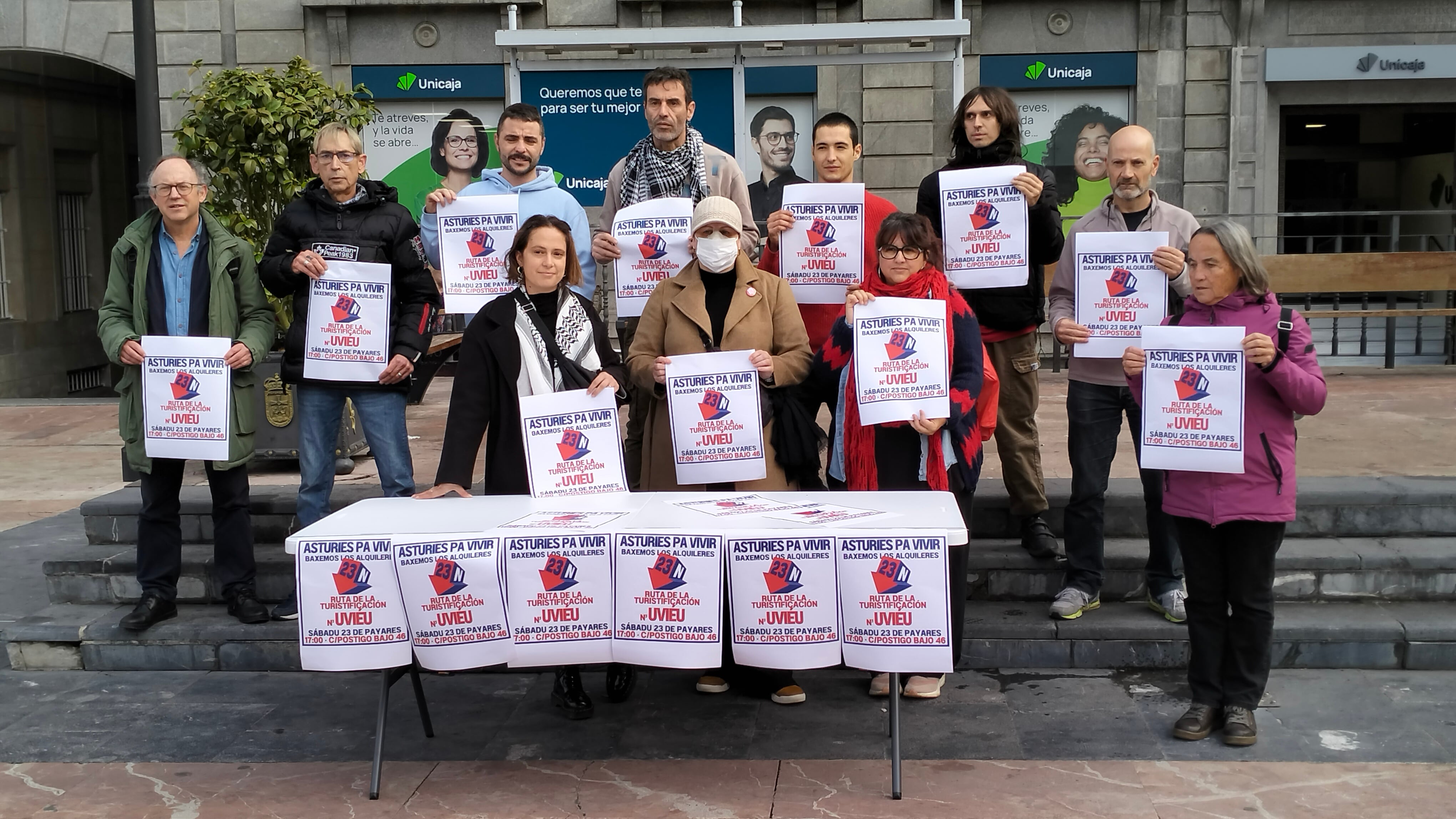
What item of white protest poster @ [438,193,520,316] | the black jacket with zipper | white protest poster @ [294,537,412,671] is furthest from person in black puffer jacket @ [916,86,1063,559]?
white protest poster @ [294,537,412,671]

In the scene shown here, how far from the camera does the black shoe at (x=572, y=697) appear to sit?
538cm

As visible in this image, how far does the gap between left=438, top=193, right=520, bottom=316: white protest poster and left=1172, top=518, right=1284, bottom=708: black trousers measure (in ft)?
10.3

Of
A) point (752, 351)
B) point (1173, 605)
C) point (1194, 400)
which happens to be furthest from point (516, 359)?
point (1173, 605)

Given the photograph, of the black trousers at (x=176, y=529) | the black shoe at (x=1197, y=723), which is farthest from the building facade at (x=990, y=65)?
the black shoe at (x=1197, y=723)

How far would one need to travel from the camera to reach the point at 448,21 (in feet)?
48.8

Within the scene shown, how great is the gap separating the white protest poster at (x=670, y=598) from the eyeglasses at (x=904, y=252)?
1.42 m

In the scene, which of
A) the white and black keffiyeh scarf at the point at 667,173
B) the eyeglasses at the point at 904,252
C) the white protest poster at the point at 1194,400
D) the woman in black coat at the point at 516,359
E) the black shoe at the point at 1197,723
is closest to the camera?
the white protest poster at the point at 1194,400

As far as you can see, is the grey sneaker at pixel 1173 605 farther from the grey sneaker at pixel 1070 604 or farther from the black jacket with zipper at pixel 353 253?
the black jacket with zipper at pixel 353 253

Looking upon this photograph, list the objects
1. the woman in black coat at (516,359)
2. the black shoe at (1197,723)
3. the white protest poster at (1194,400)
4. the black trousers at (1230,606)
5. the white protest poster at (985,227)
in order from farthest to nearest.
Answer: the white protest poster at (985,227) → the woman in black coat at (516,359) → the black shoe at (1197,723) → the black trousers at (1230,606) → the white protest poster at (1194,400)

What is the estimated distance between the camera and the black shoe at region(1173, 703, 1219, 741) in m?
4.91

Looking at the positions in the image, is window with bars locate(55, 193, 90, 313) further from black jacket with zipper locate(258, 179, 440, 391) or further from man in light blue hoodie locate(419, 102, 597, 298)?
man in light blue hoodie locate(419, 102, 597, 298)

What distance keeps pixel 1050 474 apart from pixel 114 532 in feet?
16.9

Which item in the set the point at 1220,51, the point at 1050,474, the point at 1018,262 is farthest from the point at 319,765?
the point at 1220,51

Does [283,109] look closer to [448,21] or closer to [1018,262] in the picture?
[1018,262]
